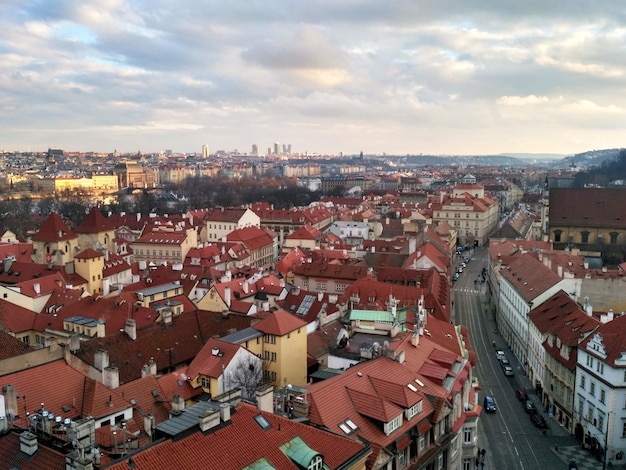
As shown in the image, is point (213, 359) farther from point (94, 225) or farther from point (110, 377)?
point (94, 225)

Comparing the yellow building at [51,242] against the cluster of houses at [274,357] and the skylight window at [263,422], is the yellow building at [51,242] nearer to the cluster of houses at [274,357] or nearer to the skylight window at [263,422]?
the cluster of houses at [274,357]

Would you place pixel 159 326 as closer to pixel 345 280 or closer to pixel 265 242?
pixel 345 280

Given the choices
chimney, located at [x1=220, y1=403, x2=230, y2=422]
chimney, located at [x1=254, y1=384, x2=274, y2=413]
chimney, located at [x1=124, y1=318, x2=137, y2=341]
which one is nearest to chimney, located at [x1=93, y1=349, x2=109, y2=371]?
chimney, located at [x1=124, y1=318, x2=137, y2=341]

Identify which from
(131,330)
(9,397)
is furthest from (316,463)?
(131,330)

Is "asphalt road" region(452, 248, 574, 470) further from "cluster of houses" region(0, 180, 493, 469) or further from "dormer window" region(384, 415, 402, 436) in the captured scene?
"dormer window" region(384, 415, 402, 436)

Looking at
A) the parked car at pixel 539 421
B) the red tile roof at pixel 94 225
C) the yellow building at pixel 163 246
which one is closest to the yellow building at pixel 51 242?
the red tile roof at pixel 94 225

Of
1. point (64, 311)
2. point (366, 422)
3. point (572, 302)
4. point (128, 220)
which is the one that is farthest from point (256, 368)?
point (128, 220)
